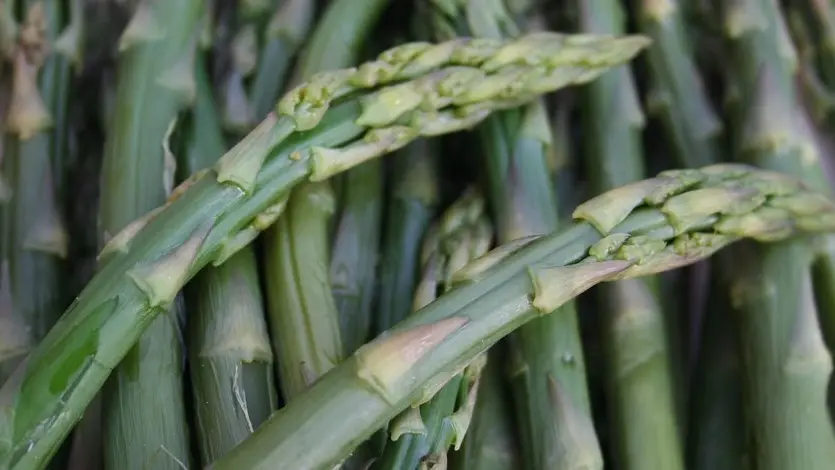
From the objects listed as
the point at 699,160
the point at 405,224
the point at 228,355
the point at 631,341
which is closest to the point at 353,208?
the point at 405,224

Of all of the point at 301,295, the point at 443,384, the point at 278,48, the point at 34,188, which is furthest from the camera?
the point at 278,48

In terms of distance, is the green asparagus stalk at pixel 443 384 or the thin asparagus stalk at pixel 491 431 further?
the thin asparagus stalk at pixel 491 431

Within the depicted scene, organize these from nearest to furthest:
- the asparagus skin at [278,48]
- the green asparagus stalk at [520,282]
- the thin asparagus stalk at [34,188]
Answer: the green asparagus stalk at [520,282]
the thin asparagus stalk at [34,188]
the asparagus skin at [278,48]

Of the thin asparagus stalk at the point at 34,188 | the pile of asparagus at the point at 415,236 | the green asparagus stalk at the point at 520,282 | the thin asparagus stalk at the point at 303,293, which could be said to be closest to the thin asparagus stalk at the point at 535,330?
the pile of asparagus at the point at 415,236

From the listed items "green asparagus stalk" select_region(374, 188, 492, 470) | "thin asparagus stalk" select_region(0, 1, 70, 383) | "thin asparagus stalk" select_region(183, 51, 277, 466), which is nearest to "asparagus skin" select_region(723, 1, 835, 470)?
"green asparagus stalk" select_region(374, 188, 492, 470)

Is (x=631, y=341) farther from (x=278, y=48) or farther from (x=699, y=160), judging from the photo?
(x=278, y=48)

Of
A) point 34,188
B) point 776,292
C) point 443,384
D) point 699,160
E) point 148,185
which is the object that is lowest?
point 776,292

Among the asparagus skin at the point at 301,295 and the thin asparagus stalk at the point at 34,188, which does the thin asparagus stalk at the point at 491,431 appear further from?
the thin asparagus stalk at the point at 34,188

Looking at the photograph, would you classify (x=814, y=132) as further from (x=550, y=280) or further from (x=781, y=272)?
(x=550, y=280)
